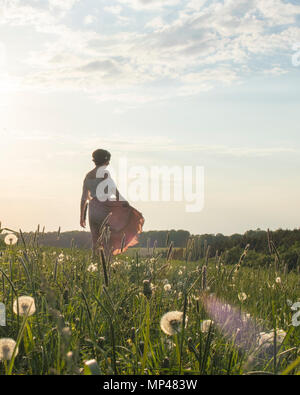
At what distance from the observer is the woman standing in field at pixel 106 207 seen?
37.7 feet

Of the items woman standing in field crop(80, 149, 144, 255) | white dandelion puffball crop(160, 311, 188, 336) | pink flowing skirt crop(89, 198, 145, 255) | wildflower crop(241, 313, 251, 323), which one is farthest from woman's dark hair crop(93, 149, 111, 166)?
white dandelion puffball crop(160, 311, 188, 336)

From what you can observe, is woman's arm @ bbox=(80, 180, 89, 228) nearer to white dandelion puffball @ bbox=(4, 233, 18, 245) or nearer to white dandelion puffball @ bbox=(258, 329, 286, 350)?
white dandelion puffball @ bbox=(4, 233, 18, 245)

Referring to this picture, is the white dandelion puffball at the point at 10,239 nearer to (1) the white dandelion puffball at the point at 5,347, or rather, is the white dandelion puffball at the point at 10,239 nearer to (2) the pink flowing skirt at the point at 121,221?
(1) the white dandelion puffball at the point at 5,347

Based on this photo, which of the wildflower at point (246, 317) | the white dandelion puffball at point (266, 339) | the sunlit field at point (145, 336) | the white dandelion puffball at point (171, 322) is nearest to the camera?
the sunlit field at point (145, 336)

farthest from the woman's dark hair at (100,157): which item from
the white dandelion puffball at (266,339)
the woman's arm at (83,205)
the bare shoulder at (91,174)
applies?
the white dandelion puffball at (266,339)

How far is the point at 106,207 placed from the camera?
453 inches

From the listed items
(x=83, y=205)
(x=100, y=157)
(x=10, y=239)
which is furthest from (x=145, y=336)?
(x=100, y=157)

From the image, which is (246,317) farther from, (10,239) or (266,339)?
(10,239)

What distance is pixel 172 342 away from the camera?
2771 millimetres

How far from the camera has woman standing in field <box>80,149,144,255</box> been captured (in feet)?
37.7

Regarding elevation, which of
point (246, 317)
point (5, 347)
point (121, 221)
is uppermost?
point (121, 221)
